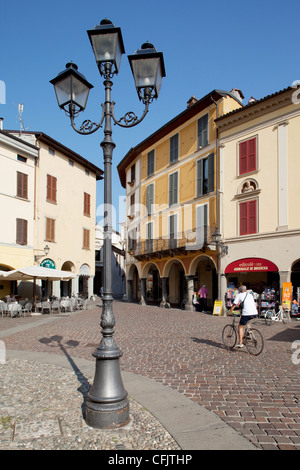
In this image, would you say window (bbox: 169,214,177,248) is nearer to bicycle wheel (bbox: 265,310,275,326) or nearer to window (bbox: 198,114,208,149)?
window (bbox: 198,114,208,149)

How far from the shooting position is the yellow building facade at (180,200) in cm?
2141

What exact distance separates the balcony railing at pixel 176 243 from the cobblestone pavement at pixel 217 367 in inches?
329

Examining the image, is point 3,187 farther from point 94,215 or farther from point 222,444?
point 222,444

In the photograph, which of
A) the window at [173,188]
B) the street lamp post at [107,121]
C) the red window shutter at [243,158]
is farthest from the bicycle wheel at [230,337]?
the window at [173,188]

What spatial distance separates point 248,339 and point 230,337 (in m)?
0.55

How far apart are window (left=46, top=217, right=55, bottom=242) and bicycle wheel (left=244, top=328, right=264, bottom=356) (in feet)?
66.8

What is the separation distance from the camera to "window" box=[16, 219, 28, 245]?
77.7 ft

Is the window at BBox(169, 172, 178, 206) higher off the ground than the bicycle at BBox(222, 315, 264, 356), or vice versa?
the window at BBox(169, 172, 178, 206)

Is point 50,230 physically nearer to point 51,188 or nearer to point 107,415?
point 51,188

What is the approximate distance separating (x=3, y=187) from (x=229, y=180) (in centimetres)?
1406

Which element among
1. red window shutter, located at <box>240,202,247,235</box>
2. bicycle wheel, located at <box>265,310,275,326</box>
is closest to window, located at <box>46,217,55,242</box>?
red window shutter, located at <box>240,202,247,235</box>

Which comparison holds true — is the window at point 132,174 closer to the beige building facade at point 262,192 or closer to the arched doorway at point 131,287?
the arched doorway at point 131,287

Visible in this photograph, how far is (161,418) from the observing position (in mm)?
4363
